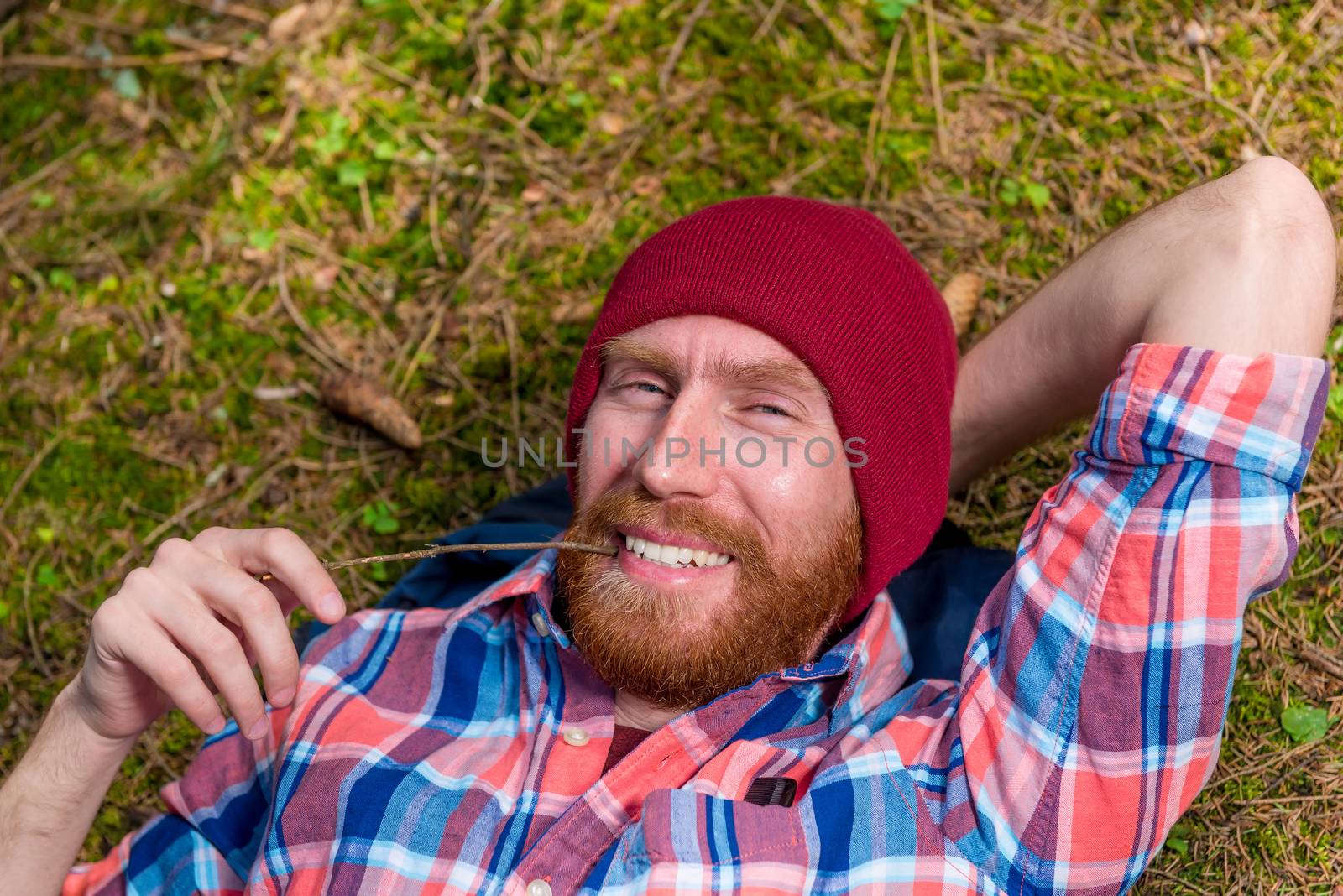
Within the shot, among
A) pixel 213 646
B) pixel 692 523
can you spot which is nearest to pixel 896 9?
pixel 692 523

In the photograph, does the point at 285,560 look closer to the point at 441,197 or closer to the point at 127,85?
the point at 441,197

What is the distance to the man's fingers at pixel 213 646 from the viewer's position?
229cm

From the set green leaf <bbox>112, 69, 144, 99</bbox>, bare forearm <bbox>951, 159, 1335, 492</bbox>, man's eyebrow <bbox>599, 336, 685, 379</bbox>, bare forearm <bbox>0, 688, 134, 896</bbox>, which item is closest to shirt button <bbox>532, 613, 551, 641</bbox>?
man's eyebrow <bbox>599, 336, 685, 379</bbox>

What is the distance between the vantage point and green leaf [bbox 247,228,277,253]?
14.4 ft

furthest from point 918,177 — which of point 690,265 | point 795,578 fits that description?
point 795,578

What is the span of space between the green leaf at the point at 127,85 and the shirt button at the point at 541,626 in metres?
3.62

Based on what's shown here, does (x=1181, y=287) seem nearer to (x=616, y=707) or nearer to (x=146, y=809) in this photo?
(x=616, y=707)

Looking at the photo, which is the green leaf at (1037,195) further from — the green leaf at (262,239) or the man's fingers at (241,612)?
the green leaf at (262,239)

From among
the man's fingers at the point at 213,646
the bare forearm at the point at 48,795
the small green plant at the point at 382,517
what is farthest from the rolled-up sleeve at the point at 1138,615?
the small green plant at the point at 382,517

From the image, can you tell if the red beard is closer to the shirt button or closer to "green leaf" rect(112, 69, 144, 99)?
the shirt button

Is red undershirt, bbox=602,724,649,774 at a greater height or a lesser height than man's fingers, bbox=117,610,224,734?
lesser

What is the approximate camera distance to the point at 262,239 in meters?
4.42

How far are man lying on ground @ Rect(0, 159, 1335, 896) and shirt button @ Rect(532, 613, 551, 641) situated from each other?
0.03 metres

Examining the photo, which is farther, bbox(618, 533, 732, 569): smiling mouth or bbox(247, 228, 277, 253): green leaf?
bbox(247, 228, 277, 253): green leaf
